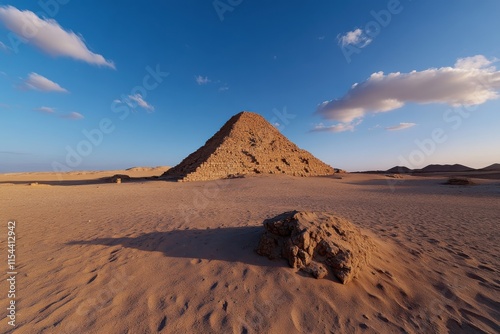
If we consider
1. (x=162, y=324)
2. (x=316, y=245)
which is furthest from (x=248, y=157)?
(x=162, y=324)

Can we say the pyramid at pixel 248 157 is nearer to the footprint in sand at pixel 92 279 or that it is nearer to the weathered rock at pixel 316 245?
the footprint in sand at pixel 92 279

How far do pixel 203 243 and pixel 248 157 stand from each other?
2269 cm

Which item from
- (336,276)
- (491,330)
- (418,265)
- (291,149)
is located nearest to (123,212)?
(336,276)

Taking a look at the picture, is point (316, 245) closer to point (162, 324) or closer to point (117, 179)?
point (162, 324)

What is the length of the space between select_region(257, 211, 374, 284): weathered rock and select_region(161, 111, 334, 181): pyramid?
62.3ft

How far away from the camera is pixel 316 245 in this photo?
3.45m

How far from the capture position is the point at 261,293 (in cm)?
292

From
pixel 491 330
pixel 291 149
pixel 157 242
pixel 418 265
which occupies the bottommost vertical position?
pixel 491 330

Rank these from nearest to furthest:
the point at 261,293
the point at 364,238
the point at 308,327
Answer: the point at 308,327, the point at 261,293, the point at 364,238

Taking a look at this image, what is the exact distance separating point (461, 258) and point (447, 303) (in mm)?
1975

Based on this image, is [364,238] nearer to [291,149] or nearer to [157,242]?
[157,242]

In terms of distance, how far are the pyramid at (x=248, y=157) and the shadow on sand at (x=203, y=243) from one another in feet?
55.7

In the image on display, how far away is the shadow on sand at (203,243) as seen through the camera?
376cm
